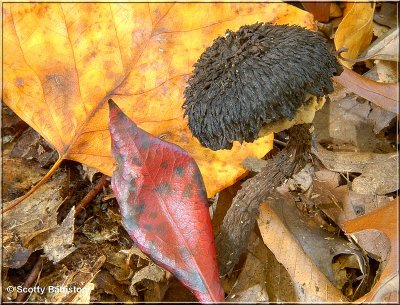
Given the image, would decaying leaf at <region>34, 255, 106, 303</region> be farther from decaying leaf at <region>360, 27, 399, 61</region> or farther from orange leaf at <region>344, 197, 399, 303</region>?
decaying leaf at <region>360, 27, 399, 61</region>

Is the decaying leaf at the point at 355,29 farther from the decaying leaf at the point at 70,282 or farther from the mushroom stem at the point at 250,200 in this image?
the decaying leaf at the point at 70,282

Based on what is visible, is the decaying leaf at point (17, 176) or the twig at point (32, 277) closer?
the twig at point (32, 277)

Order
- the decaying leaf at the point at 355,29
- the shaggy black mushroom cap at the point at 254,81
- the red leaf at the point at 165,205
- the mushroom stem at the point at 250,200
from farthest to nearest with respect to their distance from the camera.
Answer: the decaying leaf at the point at 355,29, the mushroom stem at the point at 250,200, the red leaf at the point at 165,205, the shaggy black mushroom cap at the point at 254,81

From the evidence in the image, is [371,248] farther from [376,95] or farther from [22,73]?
[22,73]

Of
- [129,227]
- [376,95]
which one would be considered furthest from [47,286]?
[376,95]

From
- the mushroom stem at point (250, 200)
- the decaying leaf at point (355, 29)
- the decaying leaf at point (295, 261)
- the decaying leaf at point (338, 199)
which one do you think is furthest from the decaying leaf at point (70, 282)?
the decaying leaf at point (355, 29)

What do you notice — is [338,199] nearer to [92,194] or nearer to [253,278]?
[253,278]
